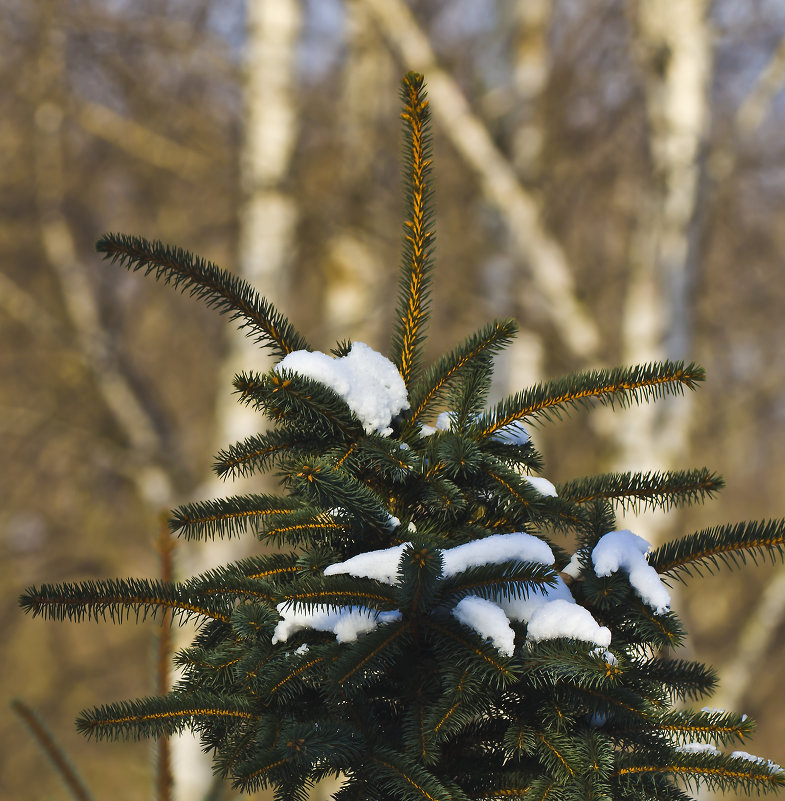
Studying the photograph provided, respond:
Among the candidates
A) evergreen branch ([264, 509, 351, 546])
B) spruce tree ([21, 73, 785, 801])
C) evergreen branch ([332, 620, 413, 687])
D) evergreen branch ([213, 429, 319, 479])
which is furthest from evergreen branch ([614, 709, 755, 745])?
evergreen branch ([213, 429, 319, 479])

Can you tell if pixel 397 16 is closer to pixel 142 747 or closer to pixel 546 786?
pixel 546 786

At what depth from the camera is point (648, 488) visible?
1325mm

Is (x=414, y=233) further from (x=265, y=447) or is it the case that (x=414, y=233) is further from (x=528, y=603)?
(x=528, y=603)

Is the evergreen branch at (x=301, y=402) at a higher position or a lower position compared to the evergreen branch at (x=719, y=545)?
higher

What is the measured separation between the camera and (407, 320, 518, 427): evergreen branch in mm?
1338

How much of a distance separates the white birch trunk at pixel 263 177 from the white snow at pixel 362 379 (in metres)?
4.66

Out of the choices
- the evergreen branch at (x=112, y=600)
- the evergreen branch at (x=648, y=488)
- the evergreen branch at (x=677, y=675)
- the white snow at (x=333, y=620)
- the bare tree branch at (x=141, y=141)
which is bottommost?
the evergreen branch at (x=677, y=675)

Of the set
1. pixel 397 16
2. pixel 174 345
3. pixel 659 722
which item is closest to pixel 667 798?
pixel 659 722

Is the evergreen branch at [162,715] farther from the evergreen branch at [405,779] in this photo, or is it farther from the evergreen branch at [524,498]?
the evergreen branch at [524,498]

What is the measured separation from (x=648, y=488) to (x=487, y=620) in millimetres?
366

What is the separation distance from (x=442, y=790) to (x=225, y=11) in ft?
26.6

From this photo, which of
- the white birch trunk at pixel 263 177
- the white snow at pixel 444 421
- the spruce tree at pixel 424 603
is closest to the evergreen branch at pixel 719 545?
the spruce tree at pixel 424 603

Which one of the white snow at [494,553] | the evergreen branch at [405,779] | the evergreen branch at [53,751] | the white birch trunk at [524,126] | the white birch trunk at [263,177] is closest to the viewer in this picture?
the evergreen branch at [405,779]

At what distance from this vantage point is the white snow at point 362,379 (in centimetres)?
120
